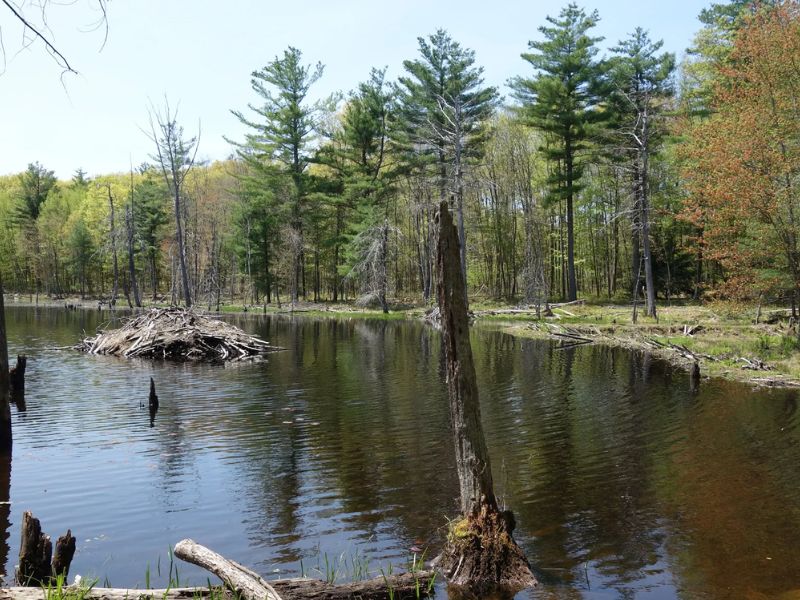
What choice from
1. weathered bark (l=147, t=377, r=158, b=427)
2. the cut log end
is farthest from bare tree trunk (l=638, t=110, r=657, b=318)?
the cut log end

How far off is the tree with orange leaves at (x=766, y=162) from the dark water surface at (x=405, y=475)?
6.10 m

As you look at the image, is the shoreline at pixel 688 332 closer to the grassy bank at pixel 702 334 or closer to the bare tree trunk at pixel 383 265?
the grassy bank at pixel 702 334

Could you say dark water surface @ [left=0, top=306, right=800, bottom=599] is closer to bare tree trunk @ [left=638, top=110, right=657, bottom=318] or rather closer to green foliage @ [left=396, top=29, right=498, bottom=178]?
bare tree trunk @ [left=638, top=110, right=657, bottom=318]

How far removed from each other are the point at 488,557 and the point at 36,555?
423 cm

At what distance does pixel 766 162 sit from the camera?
20.6 metres

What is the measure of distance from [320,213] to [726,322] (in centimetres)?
3649

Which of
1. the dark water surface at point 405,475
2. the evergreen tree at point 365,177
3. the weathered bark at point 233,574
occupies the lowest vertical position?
the dark water surface at point 405,475

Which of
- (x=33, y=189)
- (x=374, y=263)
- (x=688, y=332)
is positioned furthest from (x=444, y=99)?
(x=33, y=189)

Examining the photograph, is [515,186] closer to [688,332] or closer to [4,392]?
[688,332]

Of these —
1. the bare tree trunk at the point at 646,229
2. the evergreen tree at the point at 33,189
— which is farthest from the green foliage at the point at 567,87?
the evergreen tree at the point at 33,189

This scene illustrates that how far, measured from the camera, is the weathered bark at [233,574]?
4430mm

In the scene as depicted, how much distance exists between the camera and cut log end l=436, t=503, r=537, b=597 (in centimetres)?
599

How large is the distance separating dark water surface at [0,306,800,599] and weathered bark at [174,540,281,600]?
5.67ft


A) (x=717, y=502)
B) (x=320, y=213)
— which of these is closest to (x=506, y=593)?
(x=717, y=502)
